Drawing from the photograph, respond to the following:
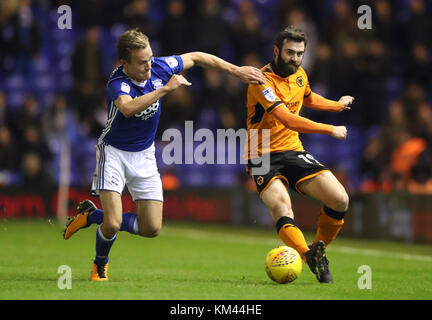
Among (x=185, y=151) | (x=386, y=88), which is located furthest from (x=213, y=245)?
(x=386, y=88)

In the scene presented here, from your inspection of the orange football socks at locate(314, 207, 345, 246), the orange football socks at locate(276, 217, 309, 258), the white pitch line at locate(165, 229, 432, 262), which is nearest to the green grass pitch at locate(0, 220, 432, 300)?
the white pitch line at locate(165, 229, 432, 262)

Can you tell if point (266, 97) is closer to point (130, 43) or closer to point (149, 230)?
point (130, 43)

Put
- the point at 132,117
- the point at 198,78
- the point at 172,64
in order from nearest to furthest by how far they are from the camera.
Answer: the point at 132,117 < the point at 172,64 < the point at 198,78

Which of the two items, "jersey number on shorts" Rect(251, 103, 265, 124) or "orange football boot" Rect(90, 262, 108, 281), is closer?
"orange football boot" Rect(90, 262, 108, 281)

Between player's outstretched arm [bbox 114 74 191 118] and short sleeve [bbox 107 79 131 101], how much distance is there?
0.07 meters

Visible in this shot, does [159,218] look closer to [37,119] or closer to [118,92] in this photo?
[118,92]

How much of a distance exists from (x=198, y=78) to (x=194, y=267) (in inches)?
379

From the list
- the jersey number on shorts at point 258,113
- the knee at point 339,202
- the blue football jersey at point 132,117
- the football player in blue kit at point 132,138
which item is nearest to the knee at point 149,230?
the football player in blue kit at point 132,138

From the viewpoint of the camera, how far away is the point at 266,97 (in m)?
8.30

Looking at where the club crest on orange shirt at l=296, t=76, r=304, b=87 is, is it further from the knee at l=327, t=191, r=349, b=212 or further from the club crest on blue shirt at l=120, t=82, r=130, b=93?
the club crest on blue shirt at l=120, t=82, r=130, b=93

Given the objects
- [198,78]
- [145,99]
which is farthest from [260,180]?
Answer: [198,78]

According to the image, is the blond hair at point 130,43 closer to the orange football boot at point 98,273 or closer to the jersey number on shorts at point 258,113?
the jersey number on shorts at point 258,113

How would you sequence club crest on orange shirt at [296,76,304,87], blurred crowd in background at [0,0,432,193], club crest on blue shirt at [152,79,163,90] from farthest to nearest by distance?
blurred crowd in background at [0,0,432,193]
club crest on orange shirt at [296,76,304,87]
club crest on blue shirt at [152,79,163,90]

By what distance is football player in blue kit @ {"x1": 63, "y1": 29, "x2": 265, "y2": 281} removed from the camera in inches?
307
